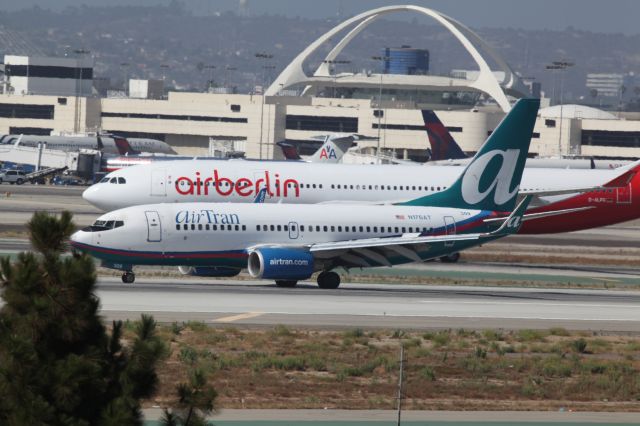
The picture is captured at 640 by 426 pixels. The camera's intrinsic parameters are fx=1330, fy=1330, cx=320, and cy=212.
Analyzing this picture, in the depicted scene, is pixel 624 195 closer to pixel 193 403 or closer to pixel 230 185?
pixel 230 185

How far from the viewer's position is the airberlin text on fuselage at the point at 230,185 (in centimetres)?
6588

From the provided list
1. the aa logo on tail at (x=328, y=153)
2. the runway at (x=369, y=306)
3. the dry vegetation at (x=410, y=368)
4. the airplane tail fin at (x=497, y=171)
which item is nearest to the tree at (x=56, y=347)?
the dry vegetation at (x=410, y=368)

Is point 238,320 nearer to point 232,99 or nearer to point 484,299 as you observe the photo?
point 484,299

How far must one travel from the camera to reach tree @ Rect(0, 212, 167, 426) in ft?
52.1

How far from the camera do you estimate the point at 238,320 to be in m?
40.6

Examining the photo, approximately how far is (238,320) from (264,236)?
36.0 feet

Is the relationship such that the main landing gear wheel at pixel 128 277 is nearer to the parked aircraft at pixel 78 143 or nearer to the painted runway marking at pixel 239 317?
the painted runway marking at pixel 239 317

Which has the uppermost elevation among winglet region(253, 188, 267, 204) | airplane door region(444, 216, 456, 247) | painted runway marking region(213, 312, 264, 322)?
winglet region(253, 188, 267, 204)

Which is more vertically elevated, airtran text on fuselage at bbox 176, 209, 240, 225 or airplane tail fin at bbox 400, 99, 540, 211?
airplane tail fin at bbox 400, 99, 540, 211

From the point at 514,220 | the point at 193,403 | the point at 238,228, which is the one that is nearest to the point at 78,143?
the point at 238,228

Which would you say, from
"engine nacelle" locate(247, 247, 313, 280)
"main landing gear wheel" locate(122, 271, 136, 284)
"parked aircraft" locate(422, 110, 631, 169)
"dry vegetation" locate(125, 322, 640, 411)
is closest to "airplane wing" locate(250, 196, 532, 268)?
"engine nacelle" locate(247, 247, 313, 280)

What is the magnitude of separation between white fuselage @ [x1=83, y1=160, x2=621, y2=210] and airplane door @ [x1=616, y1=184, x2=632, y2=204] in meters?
1.00

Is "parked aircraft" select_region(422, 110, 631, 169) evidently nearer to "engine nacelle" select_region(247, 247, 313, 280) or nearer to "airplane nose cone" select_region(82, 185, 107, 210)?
"airplane nose cone" select_region(82, 185, 107, 210)

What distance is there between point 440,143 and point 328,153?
38.1 feet
